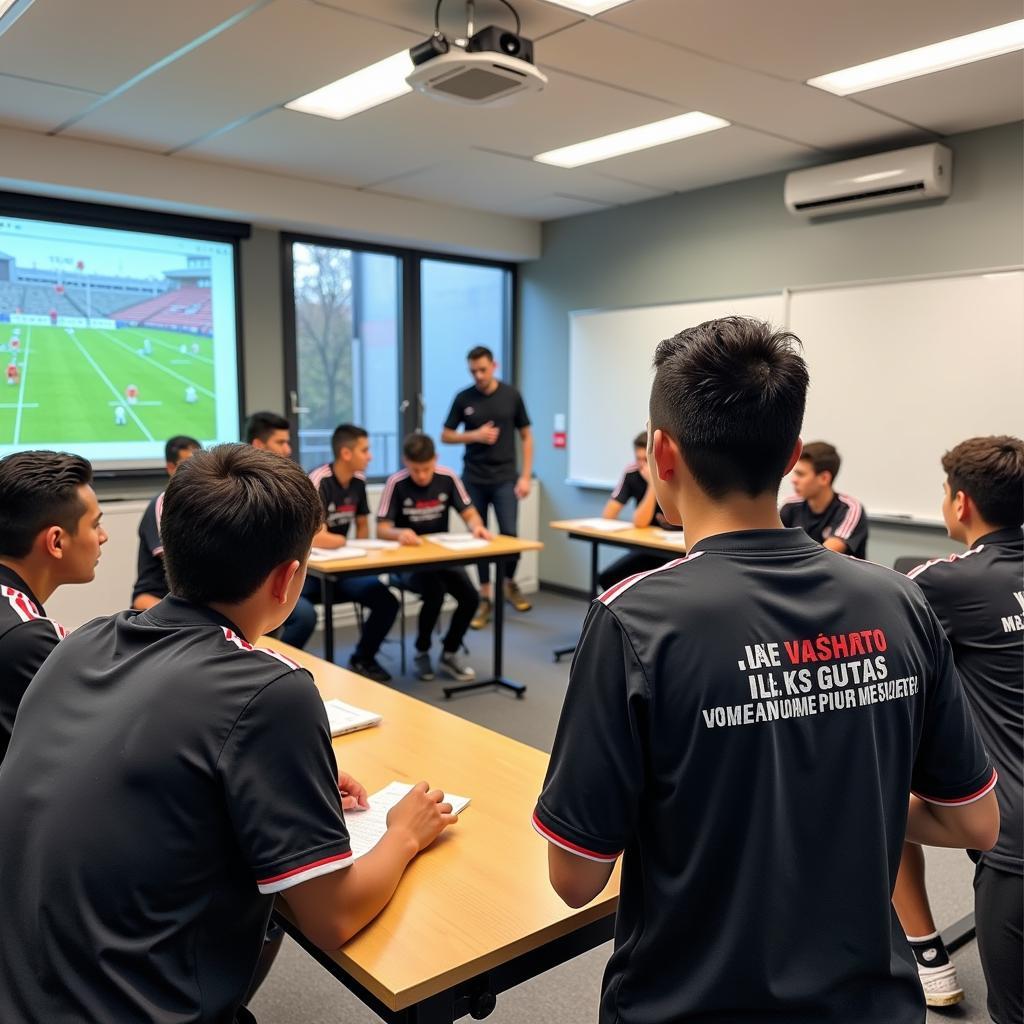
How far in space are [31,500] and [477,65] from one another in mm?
1970

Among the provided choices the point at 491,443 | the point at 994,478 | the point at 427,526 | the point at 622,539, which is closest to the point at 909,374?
the point at 622,539

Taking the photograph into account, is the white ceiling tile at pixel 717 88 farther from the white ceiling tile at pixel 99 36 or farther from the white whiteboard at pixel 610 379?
the white whiteboard at pixel 610 379

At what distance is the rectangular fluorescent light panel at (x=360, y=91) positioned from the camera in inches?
134

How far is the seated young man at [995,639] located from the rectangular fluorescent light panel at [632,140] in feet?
8.66

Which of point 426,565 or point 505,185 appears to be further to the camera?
point 505,185

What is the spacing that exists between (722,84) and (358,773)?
10.2 ft

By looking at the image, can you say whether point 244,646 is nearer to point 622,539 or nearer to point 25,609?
point 25,609

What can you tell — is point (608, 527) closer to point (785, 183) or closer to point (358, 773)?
point (785, 183)

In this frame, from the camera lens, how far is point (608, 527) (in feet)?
15.8

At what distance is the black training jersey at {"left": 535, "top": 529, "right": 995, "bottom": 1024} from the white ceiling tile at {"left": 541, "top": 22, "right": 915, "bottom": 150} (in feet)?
8.79

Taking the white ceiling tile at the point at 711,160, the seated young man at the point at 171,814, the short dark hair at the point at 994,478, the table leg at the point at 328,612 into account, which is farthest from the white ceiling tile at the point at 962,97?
the seated young man at the point at 171,814

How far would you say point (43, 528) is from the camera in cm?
165

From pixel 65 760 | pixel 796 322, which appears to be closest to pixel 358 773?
pixel 65 760

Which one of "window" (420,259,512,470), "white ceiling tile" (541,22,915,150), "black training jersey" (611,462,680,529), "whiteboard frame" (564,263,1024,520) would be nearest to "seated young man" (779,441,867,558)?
"whiteboard frame" (564,263,1024,520)
